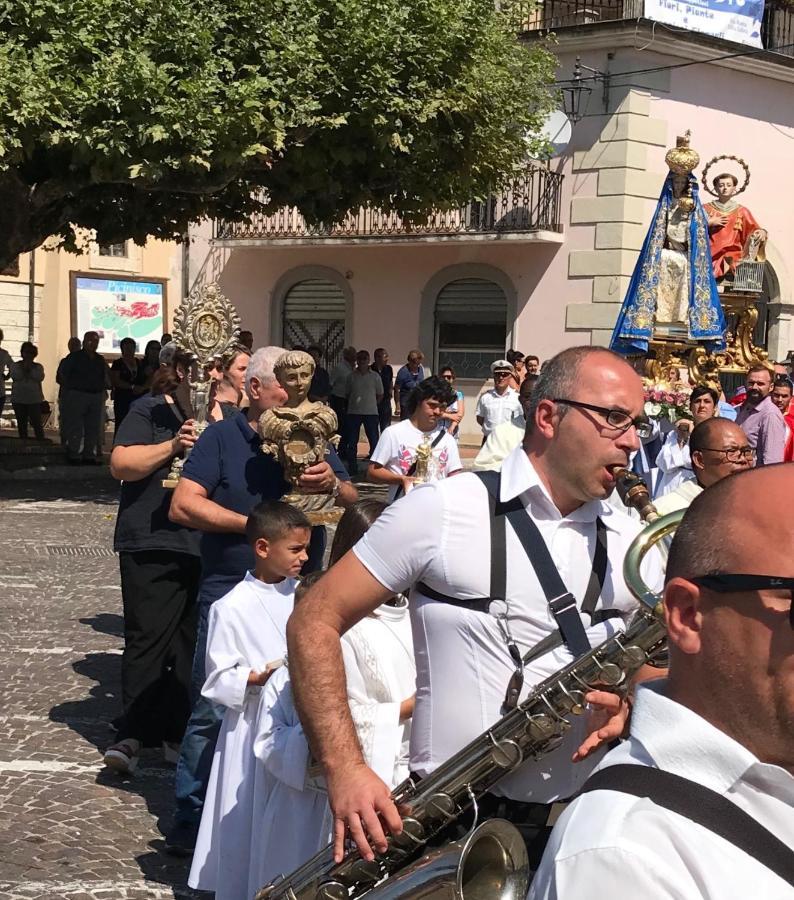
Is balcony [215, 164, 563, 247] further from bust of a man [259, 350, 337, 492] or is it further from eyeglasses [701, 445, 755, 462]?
bust of a man [259, 350, 337, 492]

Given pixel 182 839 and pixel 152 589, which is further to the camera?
pixel 152 589

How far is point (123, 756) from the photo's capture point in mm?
6188

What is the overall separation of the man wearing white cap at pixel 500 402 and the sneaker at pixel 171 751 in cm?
923

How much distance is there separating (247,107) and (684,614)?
13.1 m

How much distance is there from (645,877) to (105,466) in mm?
18382

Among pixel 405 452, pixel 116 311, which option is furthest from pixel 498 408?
pixel 116 311

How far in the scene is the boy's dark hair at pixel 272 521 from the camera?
5066 millimetres

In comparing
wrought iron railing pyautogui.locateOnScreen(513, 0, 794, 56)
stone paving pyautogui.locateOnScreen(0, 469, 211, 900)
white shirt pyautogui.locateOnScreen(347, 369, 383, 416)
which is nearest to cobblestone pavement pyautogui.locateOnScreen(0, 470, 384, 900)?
stone paving pyautogui.locateOnScreen(0, 469, 211, 900)

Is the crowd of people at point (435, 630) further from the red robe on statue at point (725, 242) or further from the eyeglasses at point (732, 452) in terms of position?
the red robe on statue at point (725, 242)

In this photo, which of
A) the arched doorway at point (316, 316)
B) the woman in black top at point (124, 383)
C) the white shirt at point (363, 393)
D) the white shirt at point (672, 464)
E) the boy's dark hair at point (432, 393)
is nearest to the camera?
the white shirt at point (672, 464)

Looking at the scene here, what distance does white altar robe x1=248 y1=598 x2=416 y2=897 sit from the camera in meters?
3.84

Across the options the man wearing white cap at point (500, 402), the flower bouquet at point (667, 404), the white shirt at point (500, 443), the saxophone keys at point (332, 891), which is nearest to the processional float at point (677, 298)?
the flower bouquet at point (667, 404)

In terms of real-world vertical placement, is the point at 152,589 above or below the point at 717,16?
below

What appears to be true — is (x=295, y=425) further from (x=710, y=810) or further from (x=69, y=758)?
(x=710, y=810)
